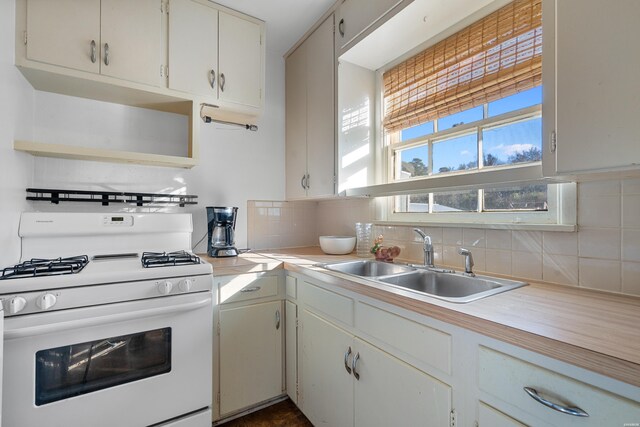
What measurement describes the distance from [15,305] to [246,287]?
93 centimetres

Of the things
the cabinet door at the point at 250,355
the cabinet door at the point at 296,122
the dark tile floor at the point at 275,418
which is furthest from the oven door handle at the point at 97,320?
the cabinet door at the point at 296,122

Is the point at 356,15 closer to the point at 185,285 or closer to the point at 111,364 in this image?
the point at 185,285

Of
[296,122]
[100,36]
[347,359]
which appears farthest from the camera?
[296,122]

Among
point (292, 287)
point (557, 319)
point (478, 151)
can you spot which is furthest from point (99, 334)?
point (478, 151)

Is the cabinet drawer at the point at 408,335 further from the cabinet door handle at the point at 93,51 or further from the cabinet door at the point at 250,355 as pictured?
the cabinet door handle at the point at 93,51

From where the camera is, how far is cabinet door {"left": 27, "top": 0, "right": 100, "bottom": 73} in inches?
54.7

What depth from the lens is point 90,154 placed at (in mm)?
1539

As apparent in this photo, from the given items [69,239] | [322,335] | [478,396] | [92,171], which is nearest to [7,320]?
[69,239]

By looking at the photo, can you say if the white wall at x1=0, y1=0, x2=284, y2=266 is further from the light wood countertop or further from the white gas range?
the light wood countertop

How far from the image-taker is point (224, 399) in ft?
5.35

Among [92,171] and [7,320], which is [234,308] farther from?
[92,171]

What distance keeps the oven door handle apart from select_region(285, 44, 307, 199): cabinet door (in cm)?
117

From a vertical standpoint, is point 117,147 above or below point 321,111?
below

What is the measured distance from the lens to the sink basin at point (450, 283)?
1208 mm
